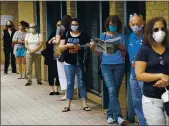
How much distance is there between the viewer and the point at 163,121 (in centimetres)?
438

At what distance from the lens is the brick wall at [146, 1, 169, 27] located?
5540 millimetres

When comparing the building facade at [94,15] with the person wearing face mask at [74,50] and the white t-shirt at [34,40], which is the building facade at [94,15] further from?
the white t-shirt at [34,40]

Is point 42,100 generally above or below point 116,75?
below

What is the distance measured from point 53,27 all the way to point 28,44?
49.0 inches

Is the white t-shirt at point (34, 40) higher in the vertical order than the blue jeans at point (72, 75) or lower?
higher

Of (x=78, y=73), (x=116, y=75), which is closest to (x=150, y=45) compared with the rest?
(x=116, y=75)

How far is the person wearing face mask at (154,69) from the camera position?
4352 mm

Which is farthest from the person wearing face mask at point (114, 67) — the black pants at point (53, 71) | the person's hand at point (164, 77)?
the black pants at point (53, 71)

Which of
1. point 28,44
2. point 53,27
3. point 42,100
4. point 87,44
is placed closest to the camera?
point 87,44

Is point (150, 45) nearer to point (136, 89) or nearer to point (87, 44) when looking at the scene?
point (136, 89)

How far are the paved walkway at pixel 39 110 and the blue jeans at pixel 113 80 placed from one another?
0.39 meters

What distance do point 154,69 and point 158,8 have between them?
1.58 m

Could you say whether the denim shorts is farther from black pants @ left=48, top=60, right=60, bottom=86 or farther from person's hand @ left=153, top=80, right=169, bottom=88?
person's hand @ left=153, top=80, right=169, bottom=88

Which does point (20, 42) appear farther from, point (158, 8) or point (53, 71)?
point (158, 8)
